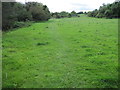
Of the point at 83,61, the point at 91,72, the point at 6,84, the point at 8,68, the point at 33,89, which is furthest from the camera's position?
the point at 83,61

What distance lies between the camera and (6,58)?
1128 cm

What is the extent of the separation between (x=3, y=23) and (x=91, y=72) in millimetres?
19547

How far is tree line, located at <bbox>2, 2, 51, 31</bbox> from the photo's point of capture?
944 inches

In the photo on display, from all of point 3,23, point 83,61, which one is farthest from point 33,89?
point 3,23

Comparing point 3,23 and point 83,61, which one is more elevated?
point 3,23

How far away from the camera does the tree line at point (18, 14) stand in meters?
24.0

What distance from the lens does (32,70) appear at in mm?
8922

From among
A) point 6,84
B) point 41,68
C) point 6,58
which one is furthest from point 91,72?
point 6,58

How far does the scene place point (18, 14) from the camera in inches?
1534

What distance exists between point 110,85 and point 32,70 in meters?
3.86

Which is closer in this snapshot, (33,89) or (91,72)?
(33,89)

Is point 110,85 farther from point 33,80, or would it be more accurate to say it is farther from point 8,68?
point 8,68

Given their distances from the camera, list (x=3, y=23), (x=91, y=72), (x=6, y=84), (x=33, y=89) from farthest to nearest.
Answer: (x=3, y=23), (x=91, y=72), (x=6, y=84), (x=33, y=89)

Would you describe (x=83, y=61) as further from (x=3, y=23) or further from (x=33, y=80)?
(x=3, y=23)
